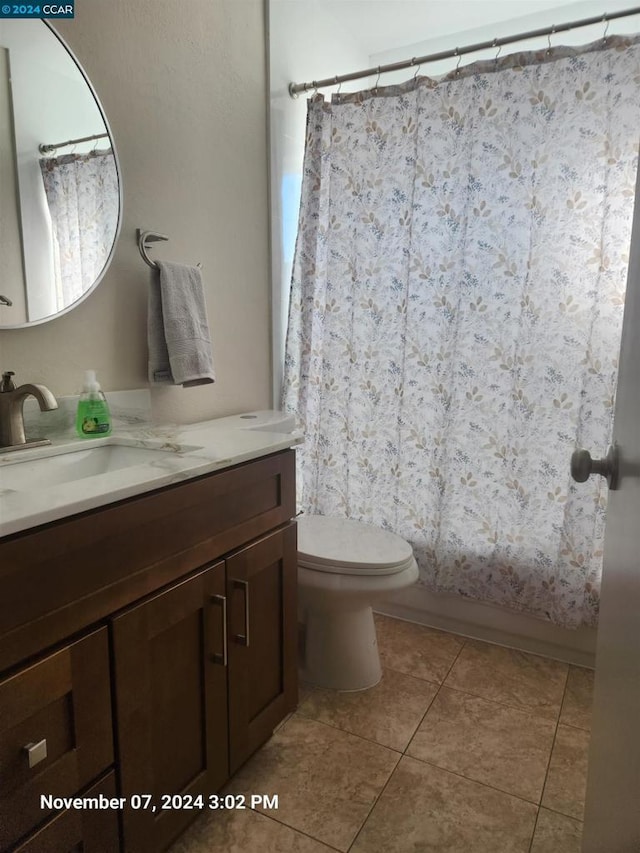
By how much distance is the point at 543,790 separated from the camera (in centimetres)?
137

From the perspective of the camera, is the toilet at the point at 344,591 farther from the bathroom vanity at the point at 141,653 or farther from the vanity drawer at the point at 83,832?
the vanity drawer at the point at 83,832

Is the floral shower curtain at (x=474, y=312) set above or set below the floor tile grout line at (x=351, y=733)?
above

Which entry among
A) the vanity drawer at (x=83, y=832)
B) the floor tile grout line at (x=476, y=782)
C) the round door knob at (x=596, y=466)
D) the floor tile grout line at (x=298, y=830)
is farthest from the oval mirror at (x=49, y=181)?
the floor tile grout line at (x=476, y=782)

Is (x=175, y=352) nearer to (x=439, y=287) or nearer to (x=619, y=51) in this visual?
(x=439, y=287)

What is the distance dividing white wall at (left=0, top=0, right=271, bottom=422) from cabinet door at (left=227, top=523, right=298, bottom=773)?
56 centimetres

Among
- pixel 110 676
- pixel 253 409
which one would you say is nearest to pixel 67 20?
pixel 253 409

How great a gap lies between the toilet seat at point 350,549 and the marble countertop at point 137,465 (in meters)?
0.40

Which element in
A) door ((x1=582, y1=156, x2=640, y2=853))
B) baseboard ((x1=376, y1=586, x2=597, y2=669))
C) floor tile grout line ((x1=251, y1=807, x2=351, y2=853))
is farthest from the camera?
baseboard ((x1=376, y1=586, x2=597, y2=669))

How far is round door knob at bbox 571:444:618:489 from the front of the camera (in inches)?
29.9

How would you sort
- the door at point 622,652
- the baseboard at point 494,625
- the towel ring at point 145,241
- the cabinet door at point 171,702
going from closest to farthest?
the door at point 622,652, the cabinet door at point 171,702, the towel ring at point 145,241, the baseboard at point 494,625

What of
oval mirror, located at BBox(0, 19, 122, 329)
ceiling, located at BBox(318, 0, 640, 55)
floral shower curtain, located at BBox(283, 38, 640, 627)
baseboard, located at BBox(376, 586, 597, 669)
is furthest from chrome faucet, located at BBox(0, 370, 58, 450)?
ceiling, located at BBox(318, 0, 640, 55)

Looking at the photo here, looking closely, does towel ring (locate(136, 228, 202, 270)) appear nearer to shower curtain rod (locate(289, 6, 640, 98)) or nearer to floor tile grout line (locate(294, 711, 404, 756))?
shower curtain rod (locate(289, 6, 640, 98))

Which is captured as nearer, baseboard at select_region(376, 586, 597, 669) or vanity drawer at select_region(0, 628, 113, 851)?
vanity drawer at select_region(0, 628, 113, 851)

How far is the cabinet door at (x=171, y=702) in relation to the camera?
3.20ft
